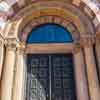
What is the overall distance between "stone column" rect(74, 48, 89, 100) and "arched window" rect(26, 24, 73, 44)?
0.77 m

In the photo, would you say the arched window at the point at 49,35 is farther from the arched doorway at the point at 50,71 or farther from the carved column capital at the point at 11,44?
the carved column capital at the point at 11,44

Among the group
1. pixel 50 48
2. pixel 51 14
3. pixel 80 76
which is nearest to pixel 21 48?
pixel 50 48

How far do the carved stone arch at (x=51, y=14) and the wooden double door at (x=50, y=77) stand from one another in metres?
1.07

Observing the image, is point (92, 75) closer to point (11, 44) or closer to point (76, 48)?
point (76, 48)

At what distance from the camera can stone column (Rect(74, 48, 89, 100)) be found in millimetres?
5431

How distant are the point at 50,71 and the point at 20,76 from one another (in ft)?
3.08

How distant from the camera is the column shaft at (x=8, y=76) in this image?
5.16 meters

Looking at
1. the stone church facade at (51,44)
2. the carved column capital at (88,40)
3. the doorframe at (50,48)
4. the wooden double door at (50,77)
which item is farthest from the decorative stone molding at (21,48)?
the carved column capital at (88,40)

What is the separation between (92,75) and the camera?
5.42 meters

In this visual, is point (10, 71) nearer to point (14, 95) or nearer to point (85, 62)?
point (14, 95)

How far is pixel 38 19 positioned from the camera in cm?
688

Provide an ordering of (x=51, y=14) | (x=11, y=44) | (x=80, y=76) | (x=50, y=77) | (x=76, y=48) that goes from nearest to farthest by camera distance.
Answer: (x=80, y=76) < (x=11, y=44) < (x=50, y=77) < (x=76, y=48) < (x=51, y=14)

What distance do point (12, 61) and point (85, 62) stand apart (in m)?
2.13

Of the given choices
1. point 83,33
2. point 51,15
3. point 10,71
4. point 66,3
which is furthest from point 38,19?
point 10,71
